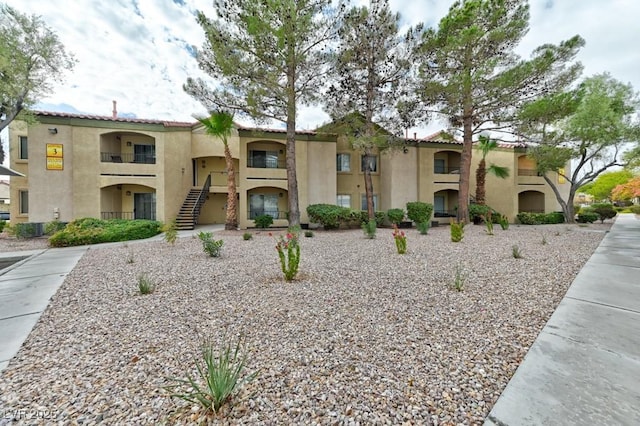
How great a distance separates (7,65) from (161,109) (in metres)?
7.16

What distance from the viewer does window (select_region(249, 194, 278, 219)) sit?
63.5 ft

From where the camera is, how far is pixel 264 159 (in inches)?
776

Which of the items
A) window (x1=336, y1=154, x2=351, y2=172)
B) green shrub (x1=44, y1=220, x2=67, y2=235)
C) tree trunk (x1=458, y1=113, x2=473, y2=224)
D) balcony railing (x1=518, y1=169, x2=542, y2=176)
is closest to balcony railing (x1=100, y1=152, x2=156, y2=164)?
green shrub (x1=44, y1=220, x2=67, y2=235)

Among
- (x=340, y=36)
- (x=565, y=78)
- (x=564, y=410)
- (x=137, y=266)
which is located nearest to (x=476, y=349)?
(x=564, y=410)

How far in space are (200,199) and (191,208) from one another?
0.85m

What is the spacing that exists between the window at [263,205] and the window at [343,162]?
17.2 feet

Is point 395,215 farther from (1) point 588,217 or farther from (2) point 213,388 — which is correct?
(2) point 213,388

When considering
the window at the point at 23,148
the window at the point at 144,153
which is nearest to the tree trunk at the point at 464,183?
the window at the point at 144,153

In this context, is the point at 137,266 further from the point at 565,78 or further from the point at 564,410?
the point at 565,78

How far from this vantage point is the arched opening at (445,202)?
22.7m

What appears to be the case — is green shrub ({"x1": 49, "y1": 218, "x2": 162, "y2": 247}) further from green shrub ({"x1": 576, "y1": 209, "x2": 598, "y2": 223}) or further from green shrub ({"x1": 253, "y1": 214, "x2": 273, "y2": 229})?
green shrub ({"x1": 576, "y1": 209, "x2": 598, "y2": 223})

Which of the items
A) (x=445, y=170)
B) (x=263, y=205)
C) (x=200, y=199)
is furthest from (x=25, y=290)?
(x=445, y=170)

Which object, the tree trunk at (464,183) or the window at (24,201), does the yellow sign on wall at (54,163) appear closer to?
the window at (24,201)

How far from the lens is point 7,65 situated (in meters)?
12.5
